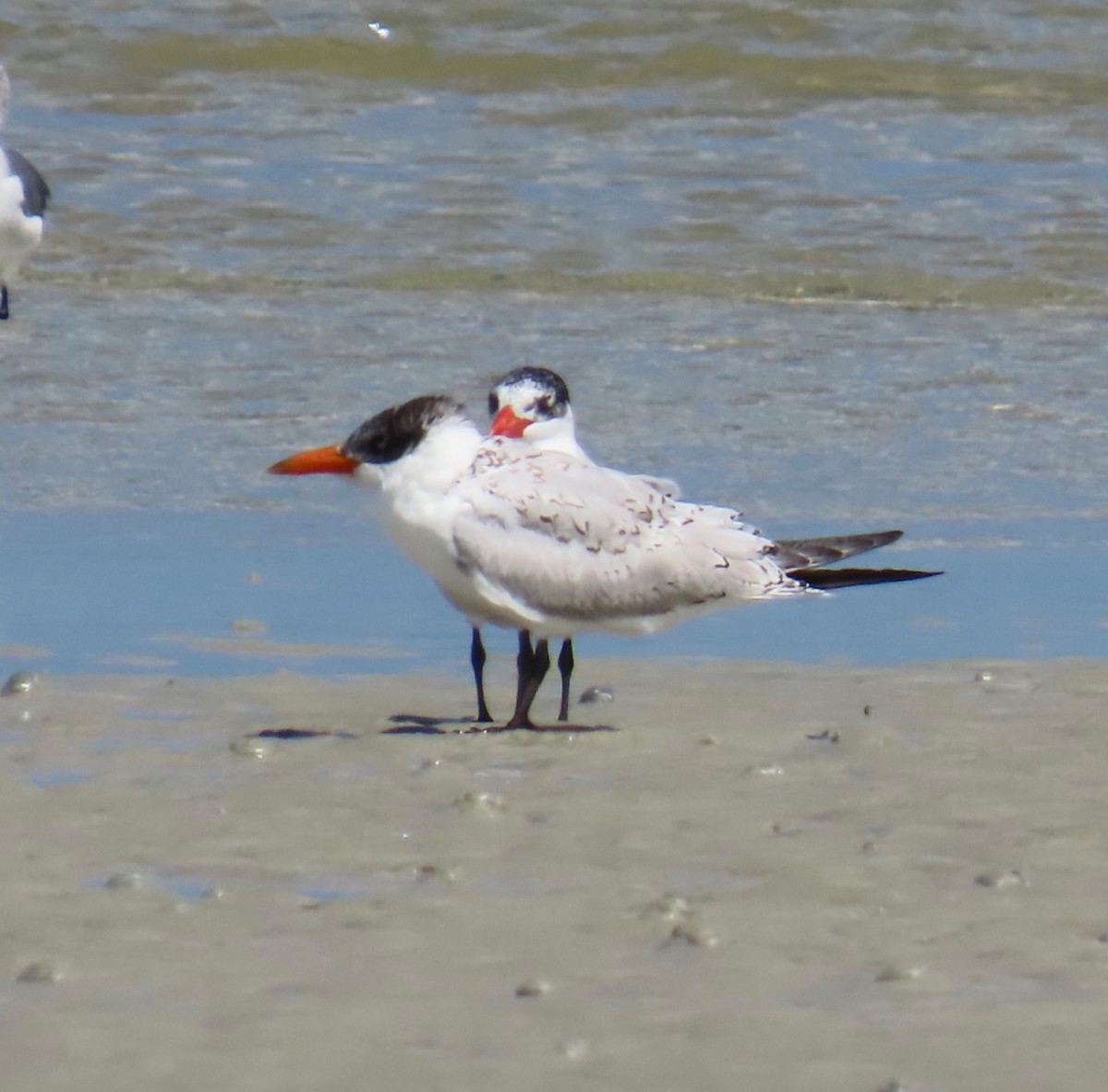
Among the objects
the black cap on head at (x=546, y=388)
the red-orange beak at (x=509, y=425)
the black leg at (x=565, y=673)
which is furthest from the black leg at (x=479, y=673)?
the black cap on head at (x=546, y=388)

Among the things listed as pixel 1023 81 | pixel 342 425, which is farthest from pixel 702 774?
pixel 1023 81

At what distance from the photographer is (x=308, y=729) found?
5004mm

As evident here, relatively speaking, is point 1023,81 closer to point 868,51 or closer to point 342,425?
point 868,51

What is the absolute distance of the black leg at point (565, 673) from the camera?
17.2ft

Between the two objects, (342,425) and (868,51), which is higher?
(868,51)

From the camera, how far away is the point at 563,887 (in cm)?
378

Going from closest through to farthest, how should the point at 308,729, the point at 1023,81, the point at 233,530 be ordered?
the point at 308,729, the point at 233,530, the point at 1023,81

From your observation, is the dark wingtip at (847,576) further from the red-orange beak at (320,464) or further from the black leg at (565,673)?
the red-orange beak at (320,464)

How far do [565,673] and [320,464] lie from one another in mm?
681

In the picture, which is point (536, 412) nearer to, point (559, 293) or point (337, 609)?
point (337, 609)

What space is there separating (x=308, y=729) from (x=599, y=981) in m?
1.79

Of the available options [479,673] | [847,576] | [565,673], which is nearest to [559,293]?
[847,576]

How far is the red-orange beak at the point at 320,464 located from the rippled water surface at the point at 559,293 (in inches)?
21.3

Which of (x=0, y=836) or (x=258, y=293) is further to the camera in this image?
(x=258, y=293)
